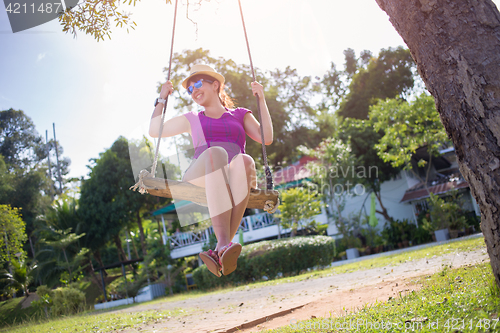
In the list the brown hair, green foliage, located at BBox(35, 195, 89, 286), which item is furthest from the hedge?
the brown hair

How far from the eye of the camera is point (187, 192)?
9.59 feet

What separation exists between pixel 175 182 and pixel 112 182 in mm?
20866

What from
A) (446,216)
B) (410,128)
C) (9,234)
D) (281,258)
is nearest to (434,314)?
(281,258)

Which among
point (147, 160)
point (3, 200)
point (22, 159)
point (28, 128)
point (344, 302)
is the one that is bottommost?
point (344, 302)

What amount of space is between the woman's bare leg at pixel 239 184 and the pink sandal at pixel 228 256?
234 mm

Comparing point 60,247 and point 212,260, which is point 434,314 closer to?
point 212,260

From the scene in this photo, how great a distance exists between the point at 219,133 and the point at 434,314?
2.06 m

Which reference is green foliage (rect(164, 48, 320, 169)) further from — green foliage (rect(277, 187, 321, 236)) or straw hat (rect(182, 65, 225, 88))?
straw hat (rect(182, 65, 225, 88))

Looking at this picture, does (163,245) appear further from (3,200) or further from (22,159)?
(22,159)

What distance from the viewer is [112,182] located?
2211cm

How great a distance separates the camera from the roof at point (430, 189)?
60.5 ft

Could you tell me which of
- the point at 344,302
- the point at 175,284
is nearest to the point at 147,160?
the point at 344,302

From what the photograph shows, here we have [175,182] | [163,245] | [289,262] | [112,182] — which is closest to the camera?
[175,182]

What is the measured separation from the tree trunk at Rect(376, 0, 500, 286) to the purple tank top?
154 cm
